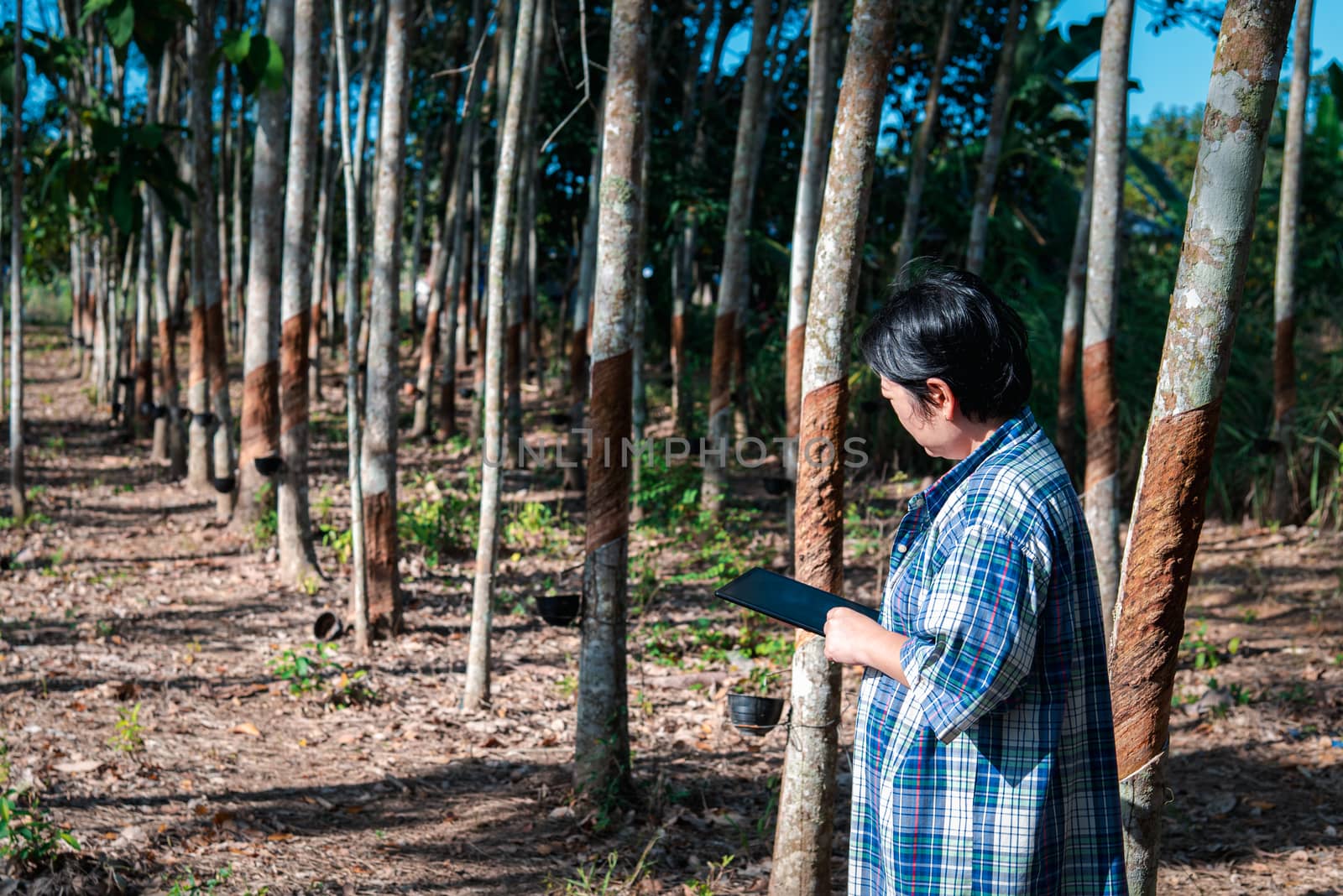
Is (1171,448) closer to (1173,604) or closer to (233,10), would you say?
(1173,604)

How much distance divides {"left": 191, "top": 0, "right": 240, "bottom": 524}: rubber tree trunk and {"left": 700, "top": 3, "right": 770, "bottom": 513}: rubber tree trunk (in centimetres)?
401

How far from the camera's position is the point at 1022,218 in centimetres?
1334

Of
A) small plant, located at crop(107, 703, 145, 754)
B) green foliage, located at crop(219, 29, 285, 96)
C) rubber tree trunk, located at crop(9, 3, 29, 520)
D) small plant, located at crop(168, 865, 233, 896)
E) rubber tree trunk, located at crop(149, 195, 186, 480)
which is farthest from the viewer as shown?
rubber tree trunk, located at crop(149, 195, 186, 480)

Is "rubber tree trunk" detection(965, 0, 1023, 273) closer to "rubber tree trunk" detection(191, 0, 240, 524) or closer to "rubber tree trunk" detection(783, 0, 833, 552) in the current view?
"rubber tree trunk" detection(783, 0, 833, 552)

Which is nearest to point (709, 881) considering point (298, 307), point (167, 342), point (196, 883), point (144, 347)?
point (196, 883)

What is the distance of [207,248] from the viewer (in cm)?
880

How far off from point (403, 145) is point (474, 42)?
709 centimetres

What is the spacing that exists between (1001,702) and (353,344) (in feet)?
16.5

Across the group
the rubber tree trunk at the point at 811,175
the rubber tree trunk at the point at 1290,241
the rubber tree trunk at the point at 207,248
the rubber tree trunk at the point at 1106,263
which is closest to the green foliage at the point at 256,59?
the rubber tree trunk at the point at 207,248

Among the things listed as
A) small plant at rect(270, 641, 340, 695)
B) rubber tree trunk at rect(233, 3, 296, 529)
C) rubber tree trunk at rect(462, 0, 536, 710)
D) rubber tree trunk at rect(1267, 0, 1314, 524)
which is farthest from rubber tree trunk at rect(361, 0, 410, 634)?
rubber tree trunk at rect(1267, 0, 1314, 524)

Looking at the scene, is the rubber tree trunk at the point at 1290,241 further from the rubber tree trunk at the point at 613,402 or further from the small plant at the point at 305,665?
the small plant at the point at 305,665

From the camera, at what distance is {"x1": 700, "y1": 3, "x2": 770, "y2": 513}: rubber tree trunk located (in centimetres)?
861

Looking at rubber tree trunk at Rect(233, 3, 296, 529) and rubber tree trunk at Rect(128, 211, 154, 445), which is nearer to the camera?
rubber tree trunk at Rect(233, 3, 296, 529)

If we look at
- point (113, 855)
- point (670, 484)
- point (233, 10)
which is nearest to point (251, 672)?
point (113, 855)
